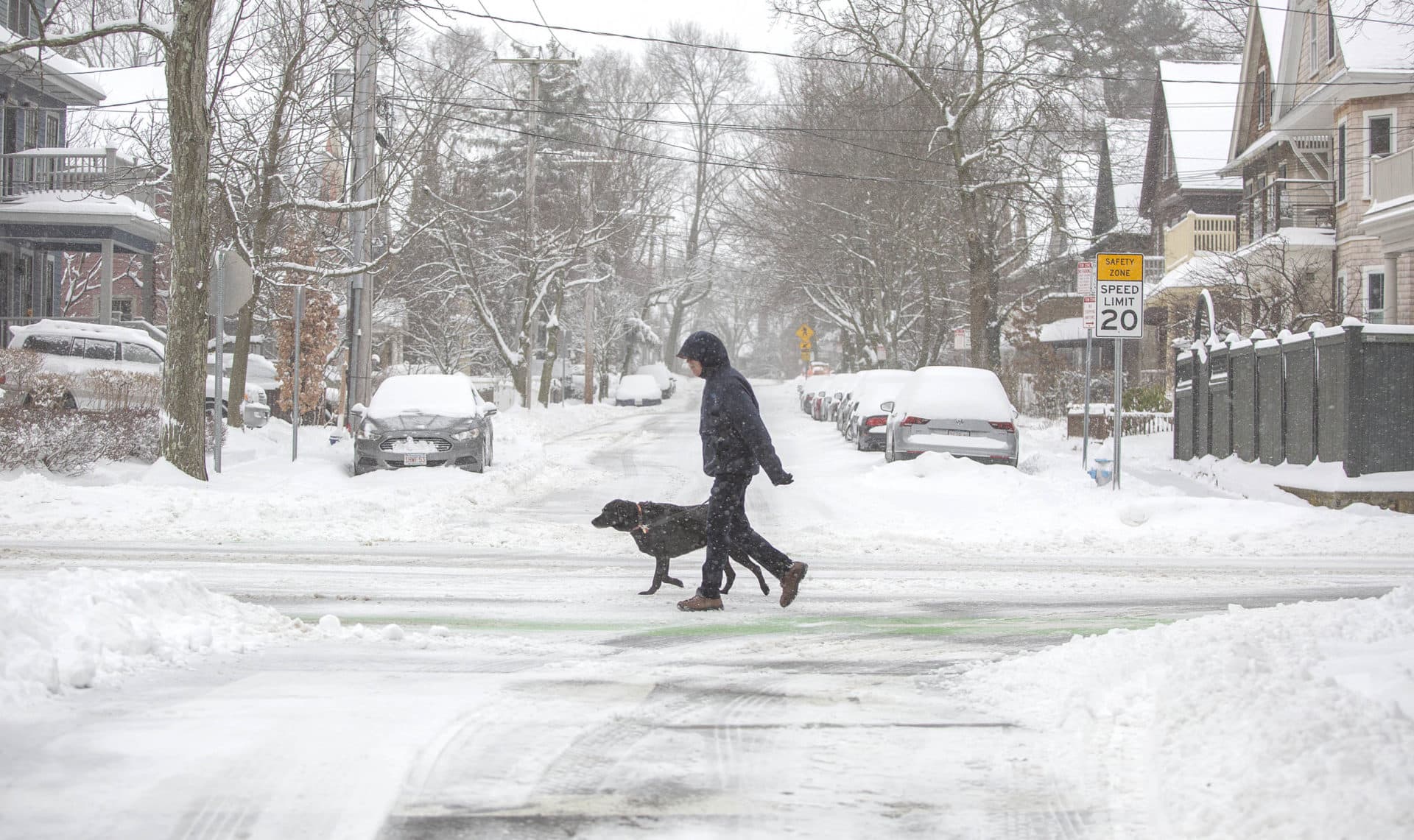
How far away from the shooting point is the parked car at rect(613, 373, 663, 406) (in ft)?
199

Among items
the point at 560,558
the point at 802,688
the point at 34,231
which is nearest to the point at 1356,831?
the point at 802,688

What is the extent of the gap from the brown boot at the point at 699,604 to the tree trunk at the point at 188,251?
977 cm

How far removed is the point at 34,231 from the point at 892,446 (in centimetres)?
2140

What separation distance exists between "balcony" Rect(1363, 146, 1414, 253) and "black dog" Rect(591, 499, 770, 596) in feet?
63.8

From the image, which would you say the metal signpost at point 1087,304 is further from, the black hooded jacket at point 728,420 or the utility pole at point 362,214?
the black hooded jacket at point 728,420

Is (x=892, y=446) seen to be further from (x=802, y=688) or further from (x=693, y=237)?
(x=693, y=237)

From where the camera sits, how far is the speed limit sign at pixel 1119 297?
16.8m

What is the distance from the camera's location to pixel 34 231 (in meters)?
31.3

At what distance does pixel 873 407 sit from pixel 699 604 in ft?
63.6

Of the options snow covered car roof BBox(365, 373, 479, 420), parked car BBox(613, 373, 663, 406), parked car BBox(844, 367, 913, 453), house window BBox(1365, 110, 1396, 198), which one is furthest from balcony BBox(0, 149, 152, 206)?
parked car BBox(613, 373, 663, 406)

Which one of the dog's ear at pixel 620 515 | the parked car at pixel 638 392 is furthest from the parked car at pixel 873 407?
the parked car at pixel 638 392

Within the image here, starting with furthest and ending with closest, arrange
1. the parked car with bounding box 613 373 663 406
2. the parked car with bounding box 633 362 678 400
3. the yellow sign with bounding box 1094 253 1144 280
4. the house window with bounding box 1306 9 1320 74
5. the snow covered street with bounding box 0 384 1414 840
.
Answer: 1. the parked car with bounding box 633 362 678 400
2. the parked car with bounding box 613 373 663 406
3. the house window with bounding box 1306 9 1320 74
4. the yellow sign with bounding box 1094 253 1144 280
5. the snow covered street with bounding box 0 384 1414 840

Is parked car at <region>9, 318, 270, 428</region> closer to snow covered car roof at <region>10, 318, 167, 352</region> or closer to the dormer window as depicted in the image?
snow covered car roof at <region>10, 318, 167, 352</region>

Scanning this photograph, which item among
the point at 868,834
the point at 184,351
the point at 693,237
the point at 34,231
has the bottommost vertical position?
the point at 868,834
